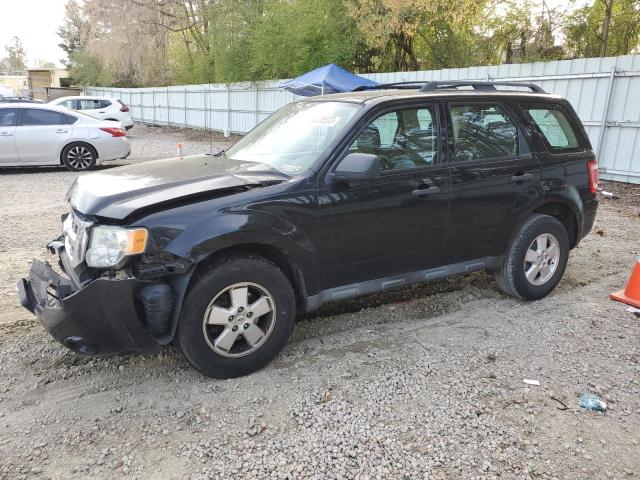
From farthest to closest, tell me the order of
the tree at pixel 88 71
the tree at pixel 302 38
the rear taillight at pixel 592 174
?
the tree at pixel 88 71, the tree at pixel 302 38, the rear taillight at pixel 592 174

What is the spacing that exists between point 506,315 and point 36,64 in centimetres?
12437

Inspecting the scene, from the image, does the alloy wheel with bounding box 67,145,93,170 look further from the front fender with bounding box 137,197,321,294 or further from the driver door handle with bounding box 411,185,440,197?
the driver door handle with bounding box 411,185,440,197

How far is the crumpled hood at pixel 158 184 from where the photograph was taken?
3.02 metres

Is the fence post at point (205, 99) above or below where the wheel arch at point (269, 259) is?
above

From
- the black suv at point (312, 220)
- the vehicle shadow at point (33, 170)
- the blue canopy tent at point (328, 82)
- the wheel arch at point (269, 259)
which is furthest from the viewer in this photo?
the blue canopy tent at point (328, 82)

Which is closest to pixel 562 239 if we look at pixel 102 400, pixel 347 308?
pixel 347 308

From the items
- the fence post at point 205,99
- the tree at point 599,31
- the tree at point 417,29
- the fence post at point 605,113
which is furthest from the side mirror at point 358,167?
the fence post at point 205,99

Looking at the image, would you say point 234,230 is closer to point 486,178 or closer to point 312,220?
point 312,220

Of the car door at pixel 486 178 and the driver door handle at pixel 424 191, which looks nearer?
the driver door handle at pixel 424 191

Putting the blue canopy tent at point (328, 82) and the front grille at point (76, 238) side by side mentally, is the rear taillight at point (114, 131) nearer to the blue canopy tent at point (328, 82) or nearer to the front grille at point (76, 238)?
the blue canopy tent at point (328, 82)

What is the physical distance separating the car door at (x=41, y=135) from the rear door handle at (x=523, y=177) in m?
10.6

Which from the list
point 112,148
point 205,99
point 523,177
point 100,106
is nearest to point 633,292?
point 523,177

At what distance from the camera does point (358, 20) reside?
18.7 metres

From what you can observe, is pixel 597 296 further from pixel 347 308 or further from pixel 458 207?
pixel 347 308
